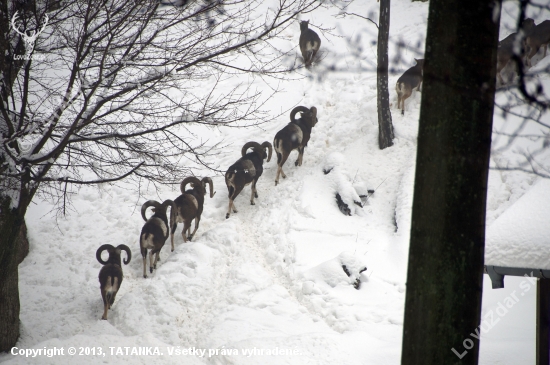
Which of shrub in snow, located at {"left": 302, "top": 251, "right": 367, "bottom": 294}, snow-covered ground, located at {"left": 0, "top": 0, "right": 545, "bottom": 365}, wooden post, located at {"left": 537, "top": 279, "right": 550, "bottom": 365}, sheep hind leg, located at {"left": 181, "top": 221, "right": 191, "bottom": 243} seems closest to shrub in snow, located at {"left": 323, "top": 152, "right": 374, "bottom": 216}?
snow-covered ground, located at {"left": 0, "top": 0, "right": 545, "bottom": 365}

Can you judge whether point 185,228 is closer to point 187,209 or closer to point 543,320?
point 187,209

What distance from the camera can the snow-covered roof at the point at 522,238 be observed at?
4441mm

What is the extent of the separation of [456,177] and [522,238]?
2.43 meters

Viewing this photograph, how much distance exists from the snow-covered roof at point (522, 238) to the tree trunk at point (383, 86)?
711cm

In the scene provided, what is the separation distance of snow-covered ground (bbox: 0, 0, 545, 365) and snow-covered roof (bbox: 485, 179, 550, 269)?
387mm

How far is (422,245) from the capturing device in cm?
289

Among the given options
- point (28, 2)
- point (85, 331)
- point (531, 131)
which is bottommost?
point (85, 331)

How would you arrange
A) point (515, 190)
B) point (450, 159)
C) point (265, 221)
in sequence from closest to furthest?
point (450, 159) → point (515, 190) → point (265, 221)

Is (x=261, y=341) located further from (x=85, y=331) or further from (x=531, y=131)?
(x=531, y=131)

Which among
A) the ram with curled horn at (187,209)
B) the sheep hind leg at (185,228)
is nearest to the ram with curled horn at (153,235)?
the ram with curled horn at (187,209)

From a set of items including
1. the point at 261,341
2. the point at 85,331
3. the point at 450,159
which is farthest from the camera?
the point at 85,331

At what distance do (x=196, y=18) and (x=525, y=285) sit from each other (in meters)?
6.82

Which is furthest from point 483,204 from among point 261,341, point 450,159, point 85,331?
point 85,331

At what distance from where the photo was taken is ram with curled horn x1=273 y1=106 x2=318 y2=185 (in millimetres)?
11891
